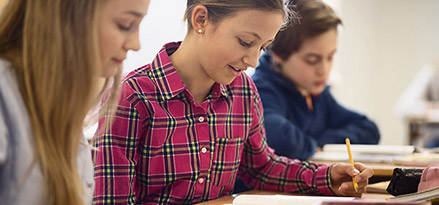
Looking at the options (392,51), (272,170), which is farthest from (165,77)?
(392,51)

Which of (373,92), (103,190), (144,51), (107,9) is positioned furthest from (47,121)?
(373,92)

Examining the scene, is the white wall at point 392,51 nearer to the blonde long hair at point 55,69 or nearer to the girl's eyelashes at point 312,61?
the girl's eyelashes at point 312,61

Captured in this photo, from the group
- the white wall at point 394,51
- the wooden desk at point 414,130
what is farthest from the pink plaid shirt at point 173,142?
the white wall at point 394,51

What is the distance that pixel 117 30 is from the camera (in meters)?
0.88

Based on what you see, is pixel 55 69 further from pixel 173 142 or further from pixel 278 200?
pixel 278 200

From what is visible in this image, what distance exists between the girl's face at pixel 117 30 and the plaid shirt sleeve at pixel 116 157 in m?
0.28

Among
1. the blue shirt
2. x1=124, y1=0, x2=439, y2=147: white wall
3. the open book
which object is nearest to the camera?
the open book

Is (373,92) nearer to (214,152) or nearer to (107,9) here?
(214,152)

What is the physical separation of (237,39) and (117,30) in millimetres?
425

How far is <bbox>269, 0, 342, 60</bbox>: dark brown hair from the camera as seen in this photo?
196 centimetres

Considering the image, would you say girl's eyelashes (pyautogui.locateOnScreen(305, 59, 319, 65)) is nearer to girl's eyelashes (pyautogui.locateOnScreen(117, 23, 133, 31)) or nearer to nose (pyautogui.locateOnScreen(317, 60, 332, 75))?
nose (pyautogui.locateOnScreen(317, 60, 332, 75))

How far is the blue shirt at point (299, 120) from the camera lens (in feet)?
6.25

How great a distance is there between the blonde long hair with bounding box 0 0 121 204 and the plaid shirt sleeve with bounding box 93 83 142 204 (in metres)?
0.34

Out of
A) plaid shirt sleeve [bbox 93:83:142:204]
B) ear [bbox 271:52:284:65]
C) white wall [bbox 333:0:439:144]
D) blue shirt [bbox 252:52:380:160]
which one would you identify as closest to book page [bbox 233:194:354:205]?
plaid shirt sleeve [bbox 93:83:142:204]
